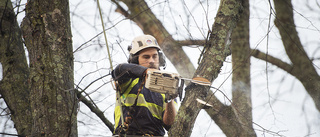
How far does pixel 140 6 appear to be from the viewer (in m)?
4.47

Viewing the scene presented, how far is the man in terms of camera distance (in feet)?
9.95

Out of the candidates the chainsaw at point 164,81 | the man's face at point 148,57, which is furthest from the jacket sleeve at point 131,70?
the man's face at point 148,57

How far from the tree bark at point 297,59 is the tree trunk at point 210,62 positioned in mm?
2212

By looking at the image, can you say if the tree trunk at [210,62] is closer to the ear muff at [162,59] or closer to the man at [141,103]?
the man at [141,103]

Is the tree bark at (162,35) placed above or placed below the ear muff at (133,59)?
Result: above

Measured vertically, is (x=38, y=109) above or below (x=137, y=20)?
below

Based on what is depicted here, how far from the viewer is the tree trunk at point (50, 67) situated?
2.67 metres

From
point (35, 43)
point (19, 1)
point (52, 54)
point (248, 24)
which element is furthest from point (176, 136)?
point (248, 24)

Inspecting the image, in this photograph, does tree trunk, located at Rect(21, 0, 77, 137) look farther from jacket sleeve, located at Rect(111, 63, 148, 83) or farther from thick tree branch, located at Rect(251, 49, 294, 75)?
thick tree branch, located at Rect(251, 49, 294, 75)

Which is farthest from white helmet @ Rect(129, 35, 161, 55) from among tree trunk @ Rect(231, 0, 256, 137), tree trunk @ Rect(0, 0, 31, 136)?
tree trunk @ Rect(231, 0, 256, 137)

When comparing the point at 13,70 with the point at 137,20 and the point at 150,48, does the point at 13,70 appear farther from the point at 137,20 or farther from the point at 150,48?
the point at 137,20

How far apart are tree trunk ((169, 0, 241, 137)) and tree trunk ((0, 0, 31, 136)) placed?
1.72 metres

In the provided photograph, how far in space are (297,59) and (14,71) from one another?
3996mm

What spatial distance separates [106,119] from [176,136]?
1774 mm
